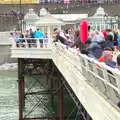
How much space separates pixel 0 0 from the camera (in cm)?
8925

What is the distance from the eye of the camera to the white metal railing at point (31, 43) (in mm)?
24250

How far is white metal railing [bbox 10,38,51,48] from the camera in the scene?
24250 mm

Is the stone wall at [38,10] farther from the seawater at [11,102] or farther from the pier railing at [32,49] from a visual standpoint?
the pier railing at [32,49]

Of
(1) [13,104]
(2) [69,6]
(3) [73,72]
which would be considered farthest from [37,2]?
(3) [73,72]

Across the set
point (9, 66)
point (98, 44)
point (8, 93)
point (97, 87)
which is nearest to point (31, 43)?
point (8, 93)

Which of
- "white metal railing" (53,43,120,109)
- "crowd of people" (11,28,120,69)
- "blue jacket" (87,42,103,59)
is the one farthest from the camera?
"blue jacket" (87,42,103,59)

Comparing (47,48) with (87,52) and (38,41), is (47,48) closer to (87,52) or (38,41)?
(38,41)

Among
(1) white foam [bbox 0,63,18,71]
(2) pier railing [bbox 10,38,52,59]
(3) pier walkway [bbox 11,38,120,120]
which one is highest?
(3) pier walkway [bbox 11,38,120,120]

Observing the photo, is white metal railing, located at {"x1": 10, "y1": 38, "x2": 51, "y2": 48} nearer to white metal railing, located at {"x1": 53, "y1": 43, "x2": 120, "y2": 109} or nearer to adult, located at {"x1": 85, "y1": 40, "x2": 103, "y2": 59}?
adult, located at {"x1": 85, "y1": 40, "x2": 103, "y2": 59}

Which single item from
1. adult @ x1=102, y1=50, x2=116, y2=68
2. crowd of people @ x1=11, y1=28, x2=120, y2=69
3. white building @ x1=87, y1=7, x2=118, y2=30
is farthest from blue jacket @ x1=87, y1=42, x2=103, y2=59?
white building @ x1=87, y1=7, x2=118, y2=30

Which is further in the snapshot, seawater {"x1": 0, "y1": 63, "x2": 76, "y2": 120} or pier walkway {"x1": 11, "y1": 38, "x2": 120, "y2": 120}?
seawater {"x1": 0, "y1": 63, "x2": 76, "y2": 120}

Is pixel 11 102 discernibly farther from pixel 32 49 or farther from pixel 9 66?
pixel 9 66

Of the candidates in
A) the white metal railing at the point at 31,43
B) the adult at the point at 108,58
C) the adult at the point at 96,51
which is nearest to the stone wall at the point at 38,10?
the white metal railing at the point at 31,43

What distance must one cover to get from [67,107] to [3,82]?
17469 mm
